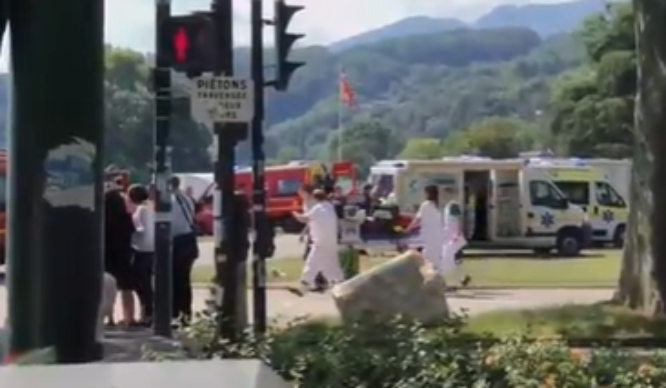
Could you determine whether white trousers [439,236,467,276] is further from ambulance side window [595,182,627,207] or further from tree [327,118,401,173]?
tree [327,118,401,173]

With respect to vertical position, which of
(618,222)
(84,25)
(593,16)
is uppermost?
(593,16)

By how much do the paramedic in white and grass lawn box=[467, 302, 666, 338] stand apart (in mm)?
4839

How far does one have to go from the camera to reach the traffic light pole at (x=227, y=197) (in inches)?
576

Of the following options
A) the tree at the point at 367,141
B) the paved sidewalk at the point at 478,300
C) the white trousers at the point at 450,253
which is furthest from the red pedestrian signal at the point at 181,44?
the tree at the point at 367,141

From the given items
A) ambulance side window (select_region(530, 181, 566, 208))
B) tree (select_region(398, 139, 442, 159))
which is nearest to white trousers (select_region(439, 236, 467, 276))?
ambulance side window (select_region(530, 181, 566, 208))

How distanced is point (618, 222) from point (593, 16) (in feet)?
124

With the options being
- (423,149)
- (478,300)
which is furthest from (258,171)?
(423,149)

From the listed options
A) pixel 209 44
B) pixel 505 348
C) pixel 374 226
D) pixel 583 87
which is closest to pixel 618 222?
pixel 374 226

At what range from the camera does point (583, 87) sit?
80250mm

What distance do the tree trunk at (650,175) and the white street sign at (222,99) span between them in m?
4.53

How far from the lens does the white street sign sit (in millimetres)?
14883

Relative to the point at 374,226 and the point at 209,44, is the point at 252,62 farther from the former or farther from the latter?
the point at 374,226

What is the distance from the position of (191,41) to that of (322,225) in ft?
27.7

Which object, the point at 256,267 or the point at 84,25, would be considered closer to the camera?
the point at 84,25
